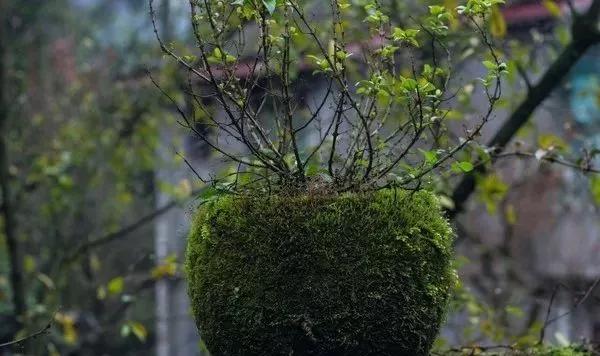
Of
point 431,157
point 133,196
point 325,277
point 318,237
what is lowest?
point 325,277

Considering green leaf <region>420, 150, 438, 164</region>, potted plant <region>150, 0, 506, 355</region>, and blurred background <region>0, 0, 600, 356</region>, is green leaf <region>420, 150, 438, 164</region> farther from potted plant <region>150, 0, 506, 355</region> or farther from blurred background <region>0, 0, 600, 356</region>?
blurred background <region>0, 0, 600, 356</region>

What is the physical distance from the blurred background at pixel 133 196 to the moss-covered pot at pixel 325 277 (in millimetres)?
3206

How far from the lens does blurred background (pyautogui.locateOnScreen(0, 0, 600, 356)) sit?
691 centimetres

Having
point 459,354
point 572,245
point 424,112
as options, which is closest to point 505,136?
point 459,354

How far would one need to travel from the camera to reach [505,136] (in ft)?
14.1

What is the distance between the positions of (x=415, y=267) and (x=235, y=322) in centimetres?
58

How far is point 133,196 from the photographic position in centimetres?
931

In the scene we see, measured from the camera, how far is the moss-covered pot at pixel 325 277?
94.6 inches

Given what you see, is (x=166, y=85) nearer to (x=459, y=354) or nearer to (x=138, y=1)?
(x=459, y=354)

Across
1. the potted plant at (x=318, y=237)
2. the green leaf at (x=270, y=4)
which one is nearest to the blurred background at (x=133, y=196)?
the potted plant at (x=318, y=237)

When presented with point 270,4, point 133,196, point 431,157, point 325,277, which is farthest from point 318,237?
point 133,196

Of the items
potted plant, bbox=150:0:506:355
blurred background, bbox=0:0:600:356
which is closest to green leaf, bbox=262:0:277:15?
potted plant, bbox=150:0:506:355

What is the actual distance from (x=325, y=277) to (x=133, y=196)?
7189mm

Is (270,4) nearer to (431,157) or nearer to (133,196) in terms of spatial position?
(431,157)
